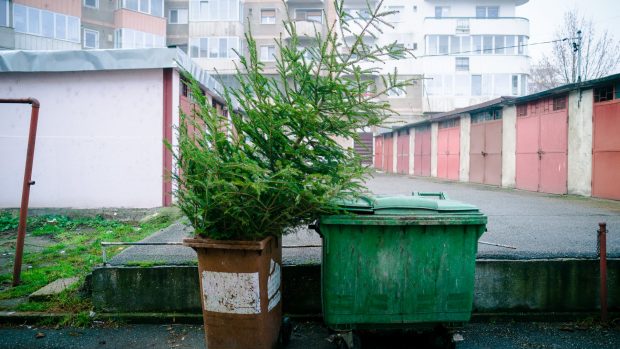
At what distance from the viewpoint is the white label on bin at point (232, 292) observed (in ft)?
9.64

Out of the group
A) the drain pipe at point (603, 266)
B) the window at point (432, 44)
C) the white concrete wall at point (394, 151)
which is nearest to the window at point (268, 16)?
the window at point (432, 44)

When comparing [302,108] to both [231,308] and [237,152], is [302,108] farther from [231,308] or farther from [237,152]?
[231,308]

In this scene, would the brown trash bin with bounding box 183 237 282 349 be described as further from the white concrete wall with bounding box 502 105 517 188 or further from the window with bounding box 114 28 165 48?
the window with bounding box 114 28 165 48

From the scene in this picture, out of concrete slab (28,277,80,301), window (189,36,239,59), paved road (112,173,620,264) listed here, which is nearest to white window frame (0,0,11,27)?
window (189,36,239,59)

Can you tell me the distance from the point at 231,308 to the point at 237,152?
110cm

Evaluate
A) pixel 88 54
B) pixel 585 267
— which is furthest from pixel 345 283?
pixel 88 54

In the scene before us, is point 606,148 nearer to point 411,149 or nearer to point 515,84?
point 411,149

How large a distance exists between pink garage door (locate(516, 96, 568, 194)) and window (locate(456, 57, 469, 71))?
756 inches

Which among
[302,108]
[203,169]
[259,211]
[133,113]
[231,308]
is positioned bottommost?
[231,308]

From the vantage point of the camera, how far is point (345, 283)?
10.3 ft

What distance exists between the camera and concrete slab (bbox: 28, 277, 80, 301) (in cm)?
425

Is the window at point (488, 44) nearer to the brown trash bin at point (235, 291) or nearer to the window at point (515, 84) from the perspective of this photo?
the window at point (515, 84)

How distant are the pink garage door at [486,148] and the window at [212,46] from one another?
19017 mm

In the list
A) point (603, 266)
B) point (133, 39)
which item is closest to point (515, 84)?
point (133, 39)
